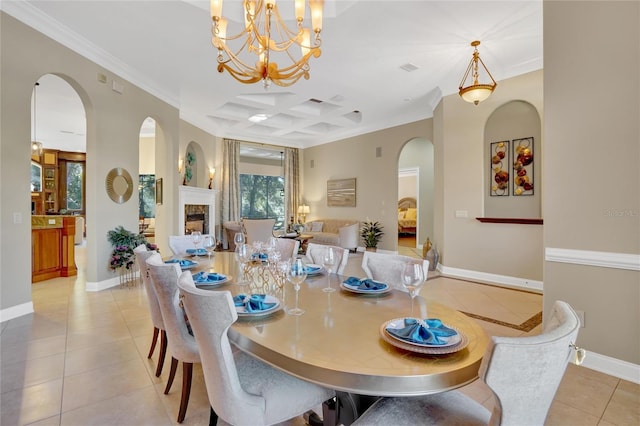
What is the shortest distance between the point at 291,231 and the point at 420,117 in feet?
15.5

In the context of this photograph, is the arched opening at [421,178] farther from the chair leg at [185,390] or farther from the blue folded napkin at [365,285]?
the chair leg at [185,390]

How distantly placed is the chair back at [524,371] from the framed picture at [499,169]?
4.72 metres

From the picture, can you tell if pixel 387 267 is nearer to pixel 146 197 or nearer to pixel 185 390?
pixel 185 390

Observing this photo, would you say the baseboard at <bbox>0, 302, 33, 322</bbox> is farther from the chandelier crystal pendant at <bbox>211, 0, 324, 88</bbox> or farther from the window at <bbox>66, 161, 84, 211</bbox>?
the window at <bbox>66, 161, 84, 211</bbox>

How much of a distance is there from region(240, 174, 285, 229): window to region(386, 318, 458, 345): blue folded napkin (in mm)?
8742

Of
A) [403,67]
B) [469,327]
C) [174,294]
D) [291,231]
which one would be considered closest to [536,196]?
[403,67]

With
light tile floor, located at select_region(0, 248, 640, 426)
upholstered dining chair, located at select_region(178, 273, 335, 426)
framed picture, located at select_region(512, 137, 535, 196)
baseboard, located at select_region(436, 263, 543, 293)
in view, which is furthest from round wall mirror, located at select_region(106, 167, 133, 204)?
framed picture, located at select_region(512, 137, 535, 196)

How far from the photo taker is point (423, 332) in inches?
43.7

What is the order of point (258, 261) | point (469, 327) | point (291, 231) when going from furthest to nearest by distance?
point (291, 231) < point (258, 261) < point (469, 327)

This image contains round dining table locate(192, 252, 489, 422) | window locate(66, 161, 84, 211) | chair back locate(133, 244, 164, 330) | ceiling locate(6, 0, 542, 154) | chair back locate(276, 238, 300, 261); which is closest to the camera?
round dining table locate(192, 252, 489, 422)

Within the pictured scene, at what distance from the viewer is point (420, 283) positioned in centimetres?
134

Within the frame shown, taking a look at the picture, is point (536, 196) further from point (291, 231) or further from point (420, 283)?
point (291, 231)

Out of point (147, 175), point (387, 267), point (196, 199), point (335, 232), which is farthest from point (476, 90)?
point (147, 175)

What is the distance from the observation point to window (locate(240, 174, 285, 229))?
9.73m
